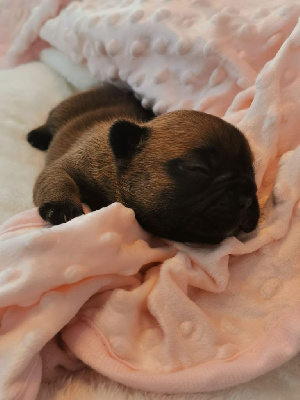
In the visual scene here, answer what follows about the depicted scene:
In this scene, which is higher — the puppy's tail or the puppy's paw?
the puppy's paw

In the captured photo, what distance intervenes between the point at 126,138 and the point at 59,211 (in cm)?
27

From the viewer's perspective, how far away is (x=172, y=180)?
1080mm

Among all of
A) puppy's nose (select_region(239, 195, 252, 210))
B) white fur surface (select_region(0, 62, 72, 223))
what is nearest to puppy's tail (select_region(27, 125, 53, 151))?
white fur surface (select_region(0, 62, 72, 223))

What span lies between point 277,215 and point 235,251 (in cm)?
16

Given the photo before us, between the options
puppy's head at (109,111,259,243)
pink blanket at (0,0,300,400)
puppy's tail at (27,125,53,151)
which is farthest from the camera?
puppy's tail at (27,125,53,151)

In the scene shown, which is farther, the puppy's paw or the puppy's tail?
the puppy's tail

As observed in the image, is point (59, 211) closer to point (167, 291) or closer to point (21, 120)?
point (167, 291)

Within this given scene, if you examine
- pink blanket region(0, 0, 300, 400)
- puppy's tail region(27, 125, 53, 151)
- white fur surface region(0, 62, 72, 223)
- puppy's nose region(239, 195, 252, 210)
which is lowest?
puppy's tail region(27, 125, 53, 151)

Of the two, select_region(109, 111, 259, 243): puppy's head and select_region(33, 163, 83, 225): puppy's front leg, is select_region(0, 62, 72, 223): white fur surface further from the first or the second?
select_region(109, 111, 259, 243): puppy's head

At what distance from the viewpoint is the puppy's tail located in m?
1.88

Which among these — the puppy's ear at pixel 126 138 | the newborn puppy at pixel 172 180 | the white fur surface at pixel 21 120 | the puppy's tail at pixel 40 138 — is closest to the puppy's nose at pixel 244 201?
the newborn puppy at pixel 172 180

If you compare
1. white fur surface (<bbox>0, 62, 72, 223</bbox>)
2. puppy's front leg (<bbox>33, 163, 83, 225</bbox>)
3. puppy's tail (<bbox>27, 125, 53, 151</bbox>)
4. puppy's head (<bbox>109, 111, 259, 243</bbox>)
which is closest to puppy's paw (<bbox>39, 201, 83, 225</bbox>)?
puppy's front leg (<bbox>33, 163, 83, 225</bbox>)

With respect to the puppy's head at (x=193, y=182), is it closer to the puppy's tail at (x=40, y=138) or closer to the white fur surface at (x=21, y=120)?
the white fur surface at (x=21, y=120)

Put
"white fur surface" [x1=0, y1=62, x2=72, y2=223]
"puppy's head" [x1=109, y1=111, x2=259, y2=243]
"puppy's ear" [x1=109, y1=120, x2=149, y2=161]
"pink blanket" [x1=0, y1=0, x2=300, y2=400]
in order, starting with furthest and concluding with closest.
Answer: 1. "white fur surface" [x1=0, y1=62, x2=72, y2=223]
2. "puppy's ear" [x1=109, y1=120, x2=149, y2=161]
3. "puppy's head" [x1=109, y1=111, x2=259, y2=243]
4. "pink blanket" [x1=0, y1=0, x2=300, y2=400]
